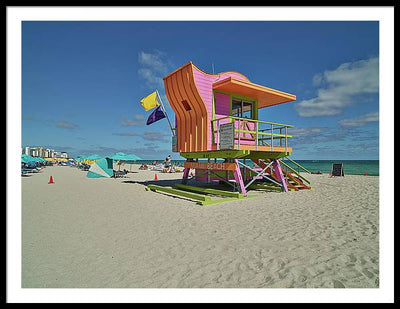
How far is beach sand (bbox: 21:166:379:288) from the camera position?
10.5 feet

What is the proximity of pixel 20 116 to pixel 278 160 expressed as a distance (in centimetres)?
1133

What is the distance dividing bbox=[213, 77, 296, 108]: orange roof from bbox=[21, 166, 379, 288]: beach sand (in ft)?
18.0

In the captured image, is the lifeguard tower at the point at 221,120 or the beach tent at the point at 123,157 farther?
the beach tent at the point at 123,157

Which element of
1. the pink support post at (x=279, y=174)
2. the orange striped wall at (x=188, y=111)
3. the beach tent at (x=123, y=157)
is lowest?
the pink support post at (x=279, y=174)

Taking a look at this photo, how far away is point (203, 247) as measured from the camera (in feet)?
14.2

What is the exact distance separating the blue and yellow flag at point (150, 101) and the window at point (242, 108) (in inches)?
219

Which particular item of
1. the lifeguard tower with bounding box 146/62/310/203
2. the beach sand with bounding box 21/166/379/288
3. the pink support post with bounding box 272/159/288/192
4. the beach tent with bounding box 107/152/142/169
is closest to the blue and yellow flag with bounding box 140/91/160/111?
the lifeguard tower with bounding box 146/62/310/203

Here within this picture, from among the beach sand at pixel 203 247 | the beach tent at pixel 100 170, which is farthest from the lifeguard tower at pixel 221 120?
the beach tent at pixel 100 170

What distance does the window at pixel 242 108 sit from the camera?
11.5m

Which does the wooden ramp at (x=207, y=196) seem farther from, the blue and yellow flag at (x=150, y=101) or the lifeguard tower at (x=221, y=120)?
the blue and yellow flag at (x=150, y=101)

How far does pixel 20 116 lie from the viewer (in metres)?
3.33

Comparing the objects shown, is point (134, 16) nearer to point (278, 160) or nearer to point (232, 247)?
point (232, 247)

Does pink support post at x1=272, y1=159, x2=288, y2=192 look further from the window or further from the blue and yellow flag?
the blue and yellow flag

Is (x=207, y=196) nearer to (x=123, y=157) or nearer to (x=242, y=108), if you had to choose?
(x=242, y=108)
